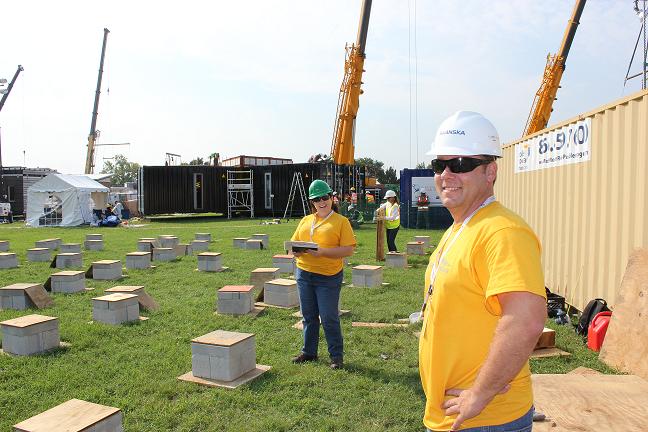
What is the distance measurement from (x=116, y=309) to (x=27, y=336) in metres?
1.48

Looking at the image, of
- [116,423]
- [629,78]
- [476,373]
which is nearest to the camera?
[476,373]

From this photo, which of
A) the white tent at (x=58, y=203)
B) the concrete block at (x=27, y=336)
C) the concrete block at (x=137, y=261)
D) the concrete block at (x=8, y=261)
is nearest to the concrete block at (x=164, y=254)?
the concrete block at (x=137, y=261)

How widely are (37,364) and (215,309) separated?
3.07 metres

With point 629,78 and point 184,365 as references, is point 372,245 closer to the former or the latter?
point 184,365

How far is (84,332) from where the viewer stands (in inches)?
278

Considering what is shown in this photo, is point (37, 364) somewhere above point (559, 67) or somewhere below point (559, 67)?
below

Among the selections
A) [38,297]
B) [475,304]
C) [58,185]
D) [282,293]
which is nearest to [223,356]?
[282,293]

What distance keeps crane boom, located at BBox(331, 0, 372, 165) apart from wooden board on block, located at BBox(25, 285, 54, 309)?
65.7ft

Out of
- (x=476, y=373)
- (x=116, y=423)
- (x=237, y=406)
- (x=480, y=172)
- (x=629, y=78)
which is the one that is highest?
(x=629, y=78)

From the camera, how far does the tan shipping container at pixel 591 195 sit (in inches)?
236

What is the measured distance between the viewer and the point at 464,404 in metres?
1.94

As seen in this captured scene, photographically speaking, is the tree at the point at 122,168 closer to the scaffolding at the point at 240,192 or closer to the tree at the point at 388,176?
the tree at the point at 388,176

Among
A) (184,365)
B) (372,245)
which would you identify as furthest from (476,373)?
(372,245)

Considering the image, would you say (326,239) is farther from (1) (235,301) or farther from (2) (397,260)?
(2) (397,260)
